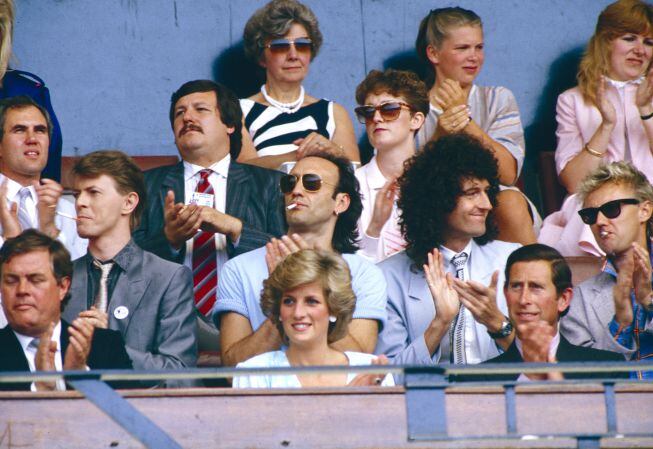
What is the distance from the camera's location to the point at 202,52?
8211 millimetres

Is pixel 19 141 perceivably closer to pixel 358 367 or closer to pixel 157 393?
pixel 157 393

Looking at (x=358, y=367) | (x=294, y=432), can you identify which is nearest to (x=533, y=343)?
(x=294, y=432)

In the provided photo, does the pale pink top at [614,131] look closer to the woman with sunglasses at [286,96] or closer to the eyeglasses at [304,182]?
the woman with sunglasses at [286,96]

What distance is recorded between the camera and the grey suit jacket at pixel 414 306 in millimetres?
5812

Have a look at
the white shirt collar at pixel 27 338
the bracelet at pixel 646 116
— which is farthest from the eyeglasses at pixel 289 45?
the white shirt collar at pixel 27 338

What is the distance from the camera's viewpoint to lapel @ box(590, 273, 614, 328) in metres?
5.98

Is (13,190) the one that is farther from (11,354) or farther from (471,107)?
(471,107)

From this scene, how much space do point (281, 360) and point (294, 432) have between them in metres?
0.59

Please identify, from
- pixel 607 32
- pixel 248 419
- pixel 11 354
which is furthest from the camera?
pixel 607 32

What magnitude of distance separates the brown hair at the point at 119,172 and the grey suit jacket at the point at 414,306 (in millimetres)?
951

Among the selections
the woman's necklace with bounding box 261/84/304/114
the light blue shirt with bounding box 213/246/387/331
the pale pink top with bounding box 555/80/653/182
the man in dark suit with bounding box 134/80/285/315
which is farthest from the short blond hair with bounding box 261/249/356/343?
the pale pink top with bounding box 555/80/653/182

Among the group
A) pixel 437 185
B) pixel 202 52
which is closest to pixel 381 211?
pixel 437 185

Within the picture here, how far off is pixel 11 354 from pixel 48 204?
2.62 ft

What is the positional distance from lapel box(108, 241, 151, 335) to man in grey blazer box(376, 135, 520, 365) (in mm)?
892
